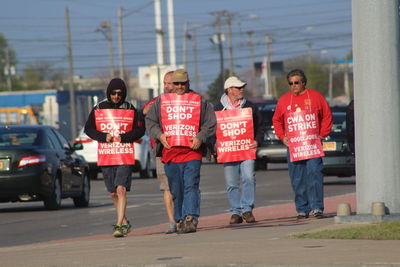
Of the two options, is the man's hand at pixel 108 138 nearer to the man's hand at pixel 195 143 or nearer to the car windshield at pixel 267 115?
the man's hand at pixel 195 143

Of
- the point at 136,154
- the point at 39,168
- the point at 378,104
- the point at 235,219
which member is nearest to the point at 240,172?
the point at 235,219

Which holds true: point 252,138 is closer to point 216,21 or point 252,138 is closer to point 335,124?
point 335,124

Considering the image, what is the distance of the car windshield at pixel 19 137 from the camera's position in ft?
68.2

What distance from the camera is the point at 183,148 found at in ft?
43.5

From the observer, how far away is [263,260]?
9.80 meters

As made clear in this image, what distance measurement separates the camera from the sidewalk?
978 cm

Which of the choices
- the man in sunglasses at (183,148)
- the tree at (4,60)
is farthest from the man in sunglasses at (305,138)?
the tree at (4,60)

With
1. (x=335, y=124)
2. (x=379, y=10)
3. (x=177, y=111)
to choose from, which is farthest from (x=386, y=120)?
(x=335, y=124)

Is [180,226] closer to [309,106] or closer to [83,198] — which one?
[309,106]

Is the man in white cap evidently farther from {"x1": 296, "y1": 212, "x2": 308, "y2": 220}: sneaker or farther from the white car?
the white car

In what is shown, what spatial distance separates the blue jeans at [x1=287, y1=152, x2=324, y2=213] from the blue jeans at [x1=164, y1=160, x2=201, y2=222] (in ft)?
7.79

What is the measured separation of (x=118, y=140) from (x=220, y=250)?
3387 millimetres

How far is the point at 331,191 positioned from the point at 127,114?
11.0 metres

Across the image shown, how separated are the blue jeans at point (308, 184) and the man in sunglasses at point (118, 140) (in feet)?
7.91
